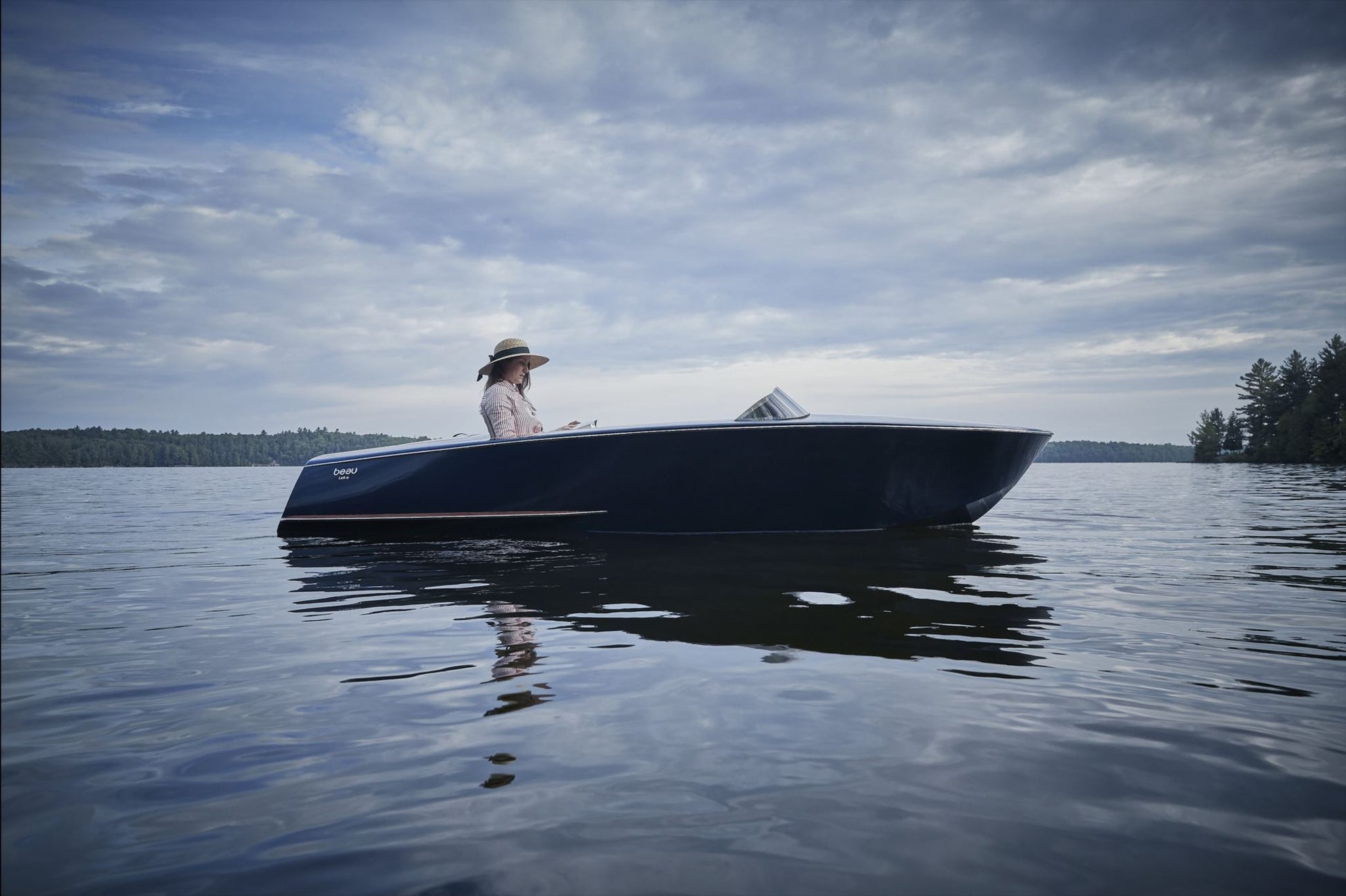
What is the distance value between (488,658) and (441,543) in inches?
193

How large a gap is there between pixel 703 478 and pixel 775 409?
0.89 metres

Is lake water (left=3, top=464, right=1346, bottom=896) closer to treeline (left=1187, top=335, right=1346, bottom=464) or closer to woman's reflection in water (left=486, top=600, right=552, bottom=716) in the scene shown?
woman's reflection in water (left=486, top=600, right=552, bottom=716)

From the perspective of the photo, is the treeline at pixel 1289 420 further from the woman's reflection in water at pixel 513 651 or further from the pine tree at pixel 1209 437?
the woman's reflection in water at pixel 513 651

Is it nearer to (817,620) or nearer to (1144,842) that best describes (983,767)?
(1144,842)

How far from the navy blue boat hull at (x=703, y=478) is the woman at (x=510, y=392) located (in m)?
0.60

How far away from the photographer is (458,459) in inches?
288

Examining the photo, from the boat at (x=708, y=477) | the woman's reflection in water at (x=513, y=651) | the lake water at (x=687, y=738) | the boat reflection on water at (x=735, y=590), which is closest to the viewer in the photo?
the lake water at (x=687, y=738)

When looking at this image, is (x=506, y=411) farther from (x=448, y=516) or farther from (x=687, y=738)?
(x=687, y=738)

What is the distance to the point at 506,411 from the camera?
7.73 meters

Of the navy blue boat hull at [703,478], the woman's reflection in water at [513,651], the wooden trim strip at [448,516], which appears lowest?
the woman's reflection in water at [513,651]

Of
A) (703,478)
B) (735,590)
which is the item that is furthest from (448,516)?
(735,590)

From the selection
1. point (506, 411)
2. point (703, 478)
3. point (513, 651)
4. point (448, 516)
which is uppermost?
point (506, 411)

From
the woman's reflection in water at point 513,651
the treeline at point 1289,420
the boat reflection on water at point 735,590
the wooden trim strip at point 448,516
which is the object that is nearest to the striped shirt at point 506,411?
the wooden trim strip at point 448,516

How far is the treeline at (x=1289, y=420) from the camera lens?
5356 centimetres
